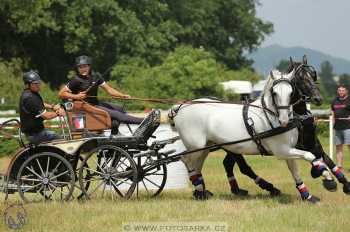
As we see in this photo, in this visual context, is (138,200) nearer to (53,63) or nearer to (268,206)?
(268,206)

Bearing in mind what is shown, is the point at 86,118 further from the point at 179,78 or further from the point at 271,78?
the point at 179,78

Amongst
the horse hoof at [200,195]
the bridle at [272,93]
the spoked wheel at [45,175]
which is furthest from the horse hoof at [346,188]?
the spoked wheel at [45,175]

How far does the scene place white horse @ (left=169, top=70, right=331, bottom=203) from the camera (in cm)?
1167

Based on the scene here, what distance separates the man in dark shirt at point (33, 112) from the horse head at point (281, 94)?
318 cm

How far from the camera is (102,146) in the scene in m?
12.1

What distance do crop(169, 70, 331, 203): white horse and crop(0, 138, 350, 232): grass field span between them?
1.71 feet

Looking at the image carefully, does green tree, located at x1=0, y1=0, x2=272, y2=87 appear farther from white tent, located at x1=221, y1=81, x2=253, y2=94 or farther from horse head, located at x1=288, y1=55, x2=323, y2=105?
horse head, located at x1=288, y1=55, x2=323, y2=105

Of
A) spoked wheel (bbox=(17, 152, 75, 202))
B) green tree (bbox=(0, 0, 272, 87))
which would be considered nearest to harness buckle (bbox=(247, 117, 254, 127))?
spoked wheel (bbox=(17, 152, 75, 202))

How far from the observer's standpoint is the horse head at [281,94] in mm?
11594

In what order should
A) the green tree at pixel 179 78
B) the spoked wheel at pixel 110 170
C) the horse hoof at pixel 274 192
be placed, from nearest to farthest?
the spoked wheel at pixel 110 170, the horse hoof at pixel 274 192, the green tree at pixel 179 78

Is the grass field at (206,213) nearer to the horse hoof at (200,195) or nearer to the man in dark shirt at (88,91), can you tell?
the horse hoof at (200,195)

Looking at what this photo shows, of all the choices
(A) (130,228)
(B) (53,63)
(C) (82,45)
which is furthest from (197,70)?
(A) (130,228)

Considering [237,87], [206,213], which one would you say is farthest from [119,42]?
[206,213]

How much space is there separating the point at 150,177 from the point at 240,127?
253cm
